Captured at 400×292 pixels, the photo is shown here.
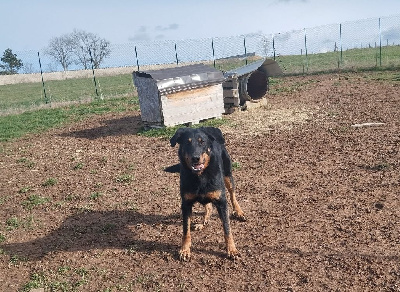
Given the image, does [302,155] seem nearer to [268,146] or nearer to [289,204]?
[268,146]

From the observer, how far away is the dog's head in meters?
3.82

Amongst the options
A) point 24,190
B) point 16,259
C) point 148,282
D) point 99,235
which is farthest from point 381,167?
point 24,190

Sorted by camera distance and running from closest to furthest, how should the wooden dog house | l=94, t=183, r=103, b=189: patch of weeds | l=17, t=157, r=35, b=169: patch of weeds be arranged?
l=94, t=183, r=103, b=189: patch of weeds < l=17, t=157, r=35, b=169: patch of weeds < the wooden dog house

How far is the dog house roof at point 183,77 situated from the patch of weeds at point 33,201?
15.6 ft

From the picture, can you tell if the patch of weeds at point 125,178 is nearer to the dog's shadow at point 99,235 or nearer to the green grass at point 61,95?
the dog's shadow at point 99,235

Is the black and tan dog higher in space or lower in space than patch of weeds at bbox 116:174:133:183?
higher

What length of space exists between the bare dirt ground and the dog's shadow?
0.08 feet

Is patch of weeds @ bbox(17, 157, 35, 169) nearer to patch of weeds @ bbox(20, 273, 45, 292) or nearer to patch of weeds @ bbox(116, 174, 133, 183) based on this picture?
patch of weeds @ bbox(116, 174, 133, 183)

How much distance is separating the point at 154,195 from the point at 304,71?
1770 centimetres

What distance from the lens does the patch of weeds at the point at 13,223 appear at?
17.9 ft

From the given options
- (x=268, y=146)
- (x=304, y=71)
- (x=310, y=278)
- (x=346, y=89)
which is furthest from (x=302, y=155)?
(x=304, y=71)

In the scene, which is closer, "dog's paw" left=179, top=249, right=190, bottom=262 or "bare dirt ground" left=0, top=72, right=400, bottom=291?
"bare dirt ground" left=0, top=72, right=400, bottom=291

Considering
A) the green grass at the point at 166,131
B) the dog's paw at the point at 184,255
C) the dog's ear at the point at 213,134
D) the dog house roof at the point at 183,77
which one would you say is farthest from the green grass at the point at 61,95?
the dog's paw at the point at 184,255

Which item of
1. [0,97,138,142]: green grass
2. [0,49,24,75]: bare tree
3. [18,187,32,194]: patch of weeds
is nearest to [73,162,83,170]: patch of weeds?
[18,187,32,194]: patch of weeds
